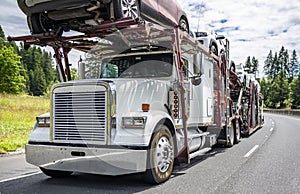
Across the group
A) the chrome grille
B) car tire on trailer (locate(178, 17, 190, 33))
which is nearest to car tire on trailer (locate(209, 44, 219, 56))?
car tire on trailer (locate(178, 17, 190, 33))

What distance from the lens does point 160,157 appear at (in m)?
5.53

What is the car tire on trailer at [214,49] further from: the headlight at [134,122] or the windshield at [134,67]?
the headlight at [134,122]

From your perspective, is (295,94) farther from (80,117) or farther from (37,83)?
(80,117)

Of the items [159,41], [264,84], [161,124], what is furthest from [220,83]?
[264,84]

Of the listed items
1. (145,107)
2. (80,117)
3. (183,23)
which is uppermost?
(183,23)

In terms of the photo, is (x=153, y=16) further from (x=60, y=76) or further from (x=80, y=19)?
(x=60, y=76)

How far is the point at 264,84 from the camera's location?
114812 mm

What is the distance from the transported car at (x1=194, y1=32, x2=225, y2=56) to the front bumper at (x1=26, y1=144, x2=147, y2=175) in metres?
4.70

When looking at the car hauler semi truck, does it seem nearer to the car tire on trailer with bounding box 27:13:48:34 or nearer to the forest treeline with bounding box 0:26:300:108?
the car tire on trailer with bounding box 27:13:48:34

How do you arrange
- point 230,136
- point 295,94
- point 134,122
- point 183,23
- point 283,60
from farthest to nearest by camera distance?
point 283,60 → point 295,94 → point 230,136 → point 183,23 → point 134,122

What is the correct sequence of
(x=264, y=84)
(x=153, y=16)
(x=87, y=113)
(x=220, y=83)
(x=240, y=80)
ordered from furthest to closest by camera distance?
(x=264, y=84) < (x=240, y=80) < (x=220, y=83) < (x=153, y=16) < (x=87, y=113)

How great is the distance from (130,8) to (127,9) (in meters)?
0.14

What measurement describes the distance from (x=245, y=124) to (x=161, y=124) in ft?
32.0

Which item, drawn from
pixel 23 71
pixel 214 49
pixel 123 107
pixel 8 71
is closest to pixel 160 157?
pixel 123 107
